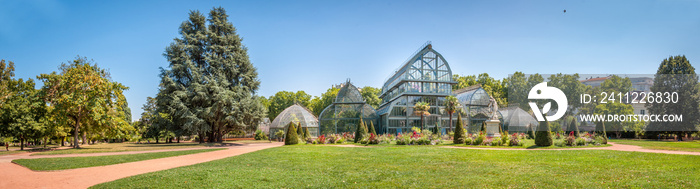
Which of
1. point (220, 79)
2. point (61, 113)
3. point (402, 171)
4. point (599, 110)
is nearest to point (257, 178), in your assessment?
point (402, 171)

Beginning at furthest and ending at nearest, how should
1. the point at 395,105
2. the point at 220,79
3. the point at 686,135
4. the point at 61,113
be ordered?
the point at 395,105 < the point at 686,135 < the point at 220,79 < the point at 61,113

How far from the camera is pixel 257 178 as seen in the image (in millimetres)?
9375

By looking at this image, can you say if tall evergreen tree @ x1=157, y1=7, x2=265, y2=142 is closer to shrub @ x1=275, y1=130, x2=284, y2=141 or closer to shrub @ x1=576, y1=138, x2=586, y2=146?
shrub @ x1=275, y1=130, x2=284, y2=141

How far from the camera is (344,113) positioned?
43.8 metres

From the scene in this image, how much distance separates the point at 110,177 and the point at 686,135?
5456cm

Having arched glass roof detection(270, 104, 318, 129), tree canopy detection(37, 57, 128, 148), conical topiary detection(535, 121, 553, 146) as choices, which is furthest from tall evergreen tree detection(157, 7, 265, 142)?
conical topiary detection(535, 121, 553, 146)

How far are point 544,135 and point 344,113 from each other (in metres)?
25.7

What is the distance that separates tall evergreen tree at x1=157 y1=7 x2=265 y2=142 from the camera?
109 feet

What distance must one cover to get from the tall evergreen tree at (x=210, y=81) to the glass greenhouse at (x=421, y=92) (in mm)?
16413

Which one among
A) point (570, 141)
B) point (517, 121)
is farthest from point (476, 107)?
point (570, 141)

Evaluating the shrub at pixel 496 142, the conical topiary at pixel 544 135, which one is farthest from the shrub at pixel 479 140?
the conical topiary at pixel 544 135

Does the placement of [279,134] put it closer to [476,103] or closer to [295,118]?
[295,118]

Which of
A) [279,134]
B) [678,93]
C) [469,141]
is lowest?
[279,134]

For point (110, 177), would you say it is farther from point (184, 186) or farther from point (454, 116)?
point (454, 116)
